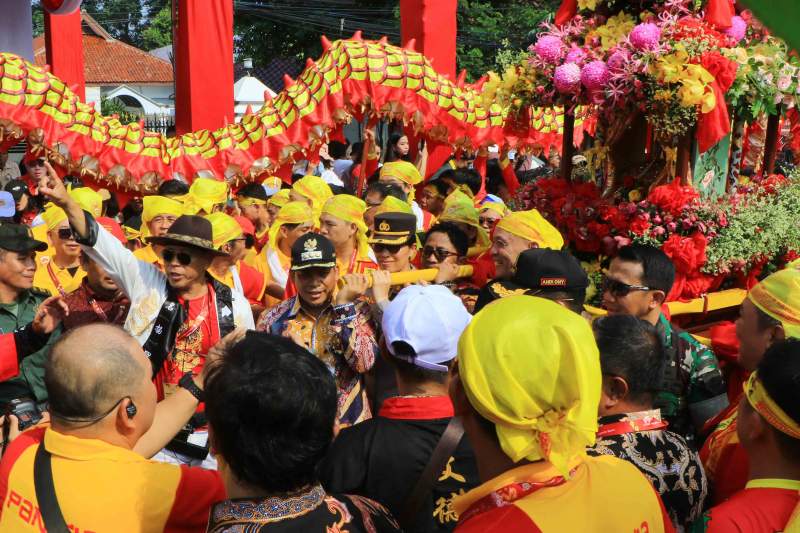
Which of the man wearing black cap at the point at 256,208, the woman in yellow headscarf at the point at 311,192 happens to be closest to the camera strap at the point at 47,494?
the woman in yellow headscarf at the point at 311,192

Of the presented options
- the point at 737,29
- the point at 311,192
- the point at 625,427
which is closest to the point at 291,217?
the point at 311,192

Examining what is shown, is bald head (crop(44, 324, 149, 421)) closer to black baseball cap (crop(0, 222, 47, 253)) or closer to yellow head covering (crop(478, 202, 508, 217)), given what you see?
black baseball cap (crop(0, 222, 47, 253))

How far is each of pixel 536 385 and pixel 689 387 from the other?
195 centimetres

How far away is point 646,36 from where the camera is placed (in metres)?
5.14

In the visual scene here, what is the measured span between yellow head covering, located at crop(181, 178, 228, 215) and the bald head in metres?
4.38

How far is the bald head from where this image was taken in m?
2.12

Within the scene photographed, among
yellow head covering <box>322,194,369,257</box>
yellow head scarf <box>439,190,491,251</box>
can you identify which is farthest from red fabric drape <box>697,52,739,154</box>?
yellow head covering <box>322,194,369,257</box>

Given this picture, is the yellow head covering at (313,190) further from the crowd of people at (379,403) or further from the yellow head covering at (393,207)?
the crowd of people at (379,403)

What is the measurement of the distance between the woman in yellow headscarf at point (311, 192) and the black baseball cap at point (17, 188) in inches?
129

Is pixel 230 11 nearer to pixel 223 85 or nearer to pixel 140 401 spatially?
pixel 223 85

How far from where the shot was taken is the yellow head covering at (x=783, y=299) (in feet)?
9.53

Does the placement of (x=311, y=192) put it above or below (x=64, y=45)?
below

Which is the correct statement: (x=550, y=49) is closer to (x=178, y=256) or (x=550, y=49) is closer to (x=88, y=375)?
(x=178, y=256)

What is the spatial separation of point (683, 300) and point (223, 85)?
677 centimetres
